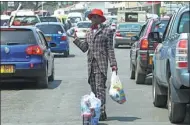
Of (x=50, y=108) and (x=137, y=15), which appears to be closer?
(x=50, y=108)

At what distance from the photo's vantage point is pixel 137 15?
48.2 meters

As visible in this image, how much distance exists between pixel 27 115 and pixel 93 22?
6.85ft

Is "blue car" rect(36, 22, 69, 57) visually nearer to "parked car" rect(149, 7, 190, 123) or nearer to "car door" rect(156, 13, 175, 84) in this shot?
"parked car" rect(149, 7, 190, 123)

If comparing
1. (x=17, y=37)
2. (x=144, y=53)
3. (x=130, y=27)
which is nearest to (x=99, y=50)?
(x=17, y=37)

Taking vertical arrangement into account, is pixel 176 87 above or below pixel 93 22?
below

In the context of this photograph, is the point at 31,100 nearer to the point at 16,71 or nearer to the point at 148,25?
the point at 16,71

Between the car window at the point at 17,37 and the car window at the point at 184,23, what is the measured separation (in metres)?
5.05

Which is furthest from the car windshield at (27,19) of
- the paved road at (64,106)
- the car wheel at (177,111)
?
the car wheel at (177,111)

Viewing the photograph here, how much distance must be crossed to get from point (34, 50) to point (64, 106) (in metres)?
2.97

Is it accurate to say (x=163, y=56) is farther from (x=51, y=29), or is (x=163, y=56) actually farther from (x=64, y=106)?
(x=51, y=29)

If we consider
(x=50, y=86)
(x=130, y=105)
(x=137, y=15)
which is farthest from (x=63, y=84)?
(x=137, y=15)

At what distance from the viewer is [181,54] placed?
27.3 feet

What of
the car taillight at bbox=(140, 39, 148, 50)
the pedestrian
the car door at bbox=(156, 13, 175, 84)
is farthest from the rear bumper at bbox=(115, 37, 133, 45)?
the pedestrian

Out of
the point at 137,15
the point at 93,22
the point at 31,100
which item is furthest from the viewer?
the point at 137,15
